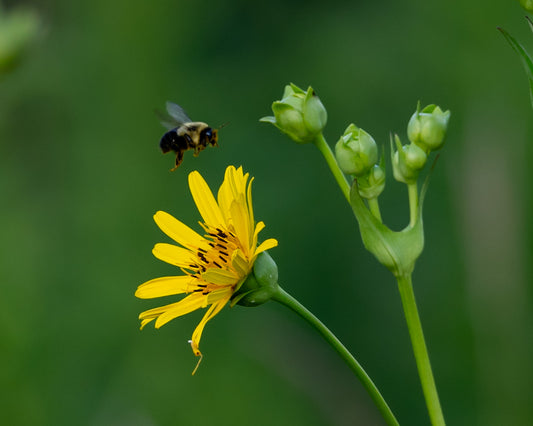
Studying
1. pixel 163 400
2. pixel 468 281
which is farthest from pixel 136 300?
pixel 468 281

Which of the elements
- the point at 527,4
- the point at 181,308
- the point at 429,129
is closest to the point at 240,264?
the point at 181,308

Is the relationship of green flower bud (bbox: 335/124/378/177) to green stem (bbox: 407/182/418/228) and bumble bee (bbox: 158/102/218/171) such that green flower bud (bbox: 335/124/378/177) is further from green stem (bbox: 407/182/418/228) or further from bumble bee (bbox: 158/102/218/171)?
bumble bee (bbox: 158/102/218/171)

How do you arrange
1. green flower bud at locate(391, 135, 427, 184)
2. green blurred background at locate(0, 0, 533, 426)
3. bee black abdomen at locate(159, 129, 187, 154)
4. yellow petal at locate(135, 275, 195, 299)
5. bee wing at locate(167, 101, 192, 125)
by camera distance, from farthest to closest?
green blurred background at locate(0, 0, 533, 426) < bee wing at locate(167, 101, 192, 125) < bee black abdomen at locate(159, 129, 187, 154) < yellow petal at locate(135, 275, 195, 299) < green flower bud at locate(391, 135, 427, 184)

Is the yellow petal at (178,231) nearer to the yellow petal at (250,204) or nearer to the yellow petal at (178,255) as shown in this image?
the yellow petal at (178,255)

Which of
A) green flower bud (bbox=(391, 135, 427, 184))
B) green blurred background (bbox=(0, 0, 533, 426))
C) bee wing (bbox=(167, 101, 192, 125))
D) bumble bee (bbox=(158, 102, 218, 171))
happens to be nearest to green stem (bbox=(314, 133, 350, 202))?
green flower bud (bbox=(391, 135, 427, 184))

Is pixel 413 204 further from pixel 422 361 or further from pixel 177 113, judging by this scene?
pixel 177 113

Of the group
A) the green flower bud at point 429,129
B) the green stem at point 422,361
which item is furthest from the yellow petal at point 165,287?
the green flower bud at point 429,129
